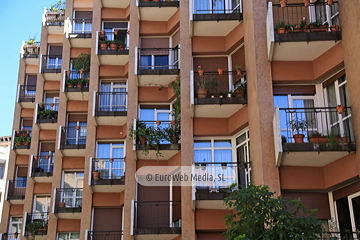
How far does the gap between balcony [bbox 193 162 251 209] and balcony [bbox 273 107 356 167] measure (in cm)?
253

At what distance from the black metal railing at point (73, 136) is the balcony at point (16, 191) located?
628cm

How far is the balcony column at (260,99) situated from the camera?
17.3 metres

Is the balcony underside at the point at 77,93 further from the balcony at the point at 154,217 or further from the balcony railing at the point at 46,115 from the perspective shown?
the balcony at the point at 154,217

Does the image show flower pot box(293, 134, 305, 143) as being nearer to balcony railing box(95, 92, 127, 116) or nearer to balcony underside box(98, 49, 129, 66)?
balcony railing box(95, 92, 127, 116)

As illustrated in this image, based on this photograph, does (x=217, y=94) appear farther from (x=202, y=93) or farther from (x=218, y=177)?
(x=218, y=177)

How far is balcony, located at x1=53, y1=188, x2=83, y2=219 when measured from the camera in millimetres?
27234

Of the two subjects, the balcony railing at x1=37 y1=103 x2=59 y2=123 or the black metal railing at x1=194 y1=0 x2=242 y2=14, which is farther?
the balcony railing at x1=37 y1=103 x2=59 y2=123

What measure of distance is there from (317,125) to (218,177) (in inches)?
171

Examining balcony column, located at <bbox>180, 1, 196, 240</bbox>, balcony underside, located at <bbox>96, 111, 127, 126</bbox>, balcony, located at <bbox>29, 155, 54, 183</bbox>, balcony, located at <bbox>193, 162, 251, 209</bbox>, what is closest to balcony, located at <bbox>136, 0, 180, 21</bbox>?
balcony column, located at <bbox>180, 1, 196, 240</bbox>

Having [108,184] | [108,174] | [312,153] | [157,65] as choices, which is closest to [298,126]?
[312,153]

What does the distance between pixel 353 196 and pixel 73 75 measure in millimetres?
19633

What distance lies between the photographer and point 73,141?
98.4 ft

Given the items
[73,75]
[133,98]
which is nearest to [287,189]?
[133,98]

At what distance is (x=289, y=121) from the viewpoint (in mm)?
17984
